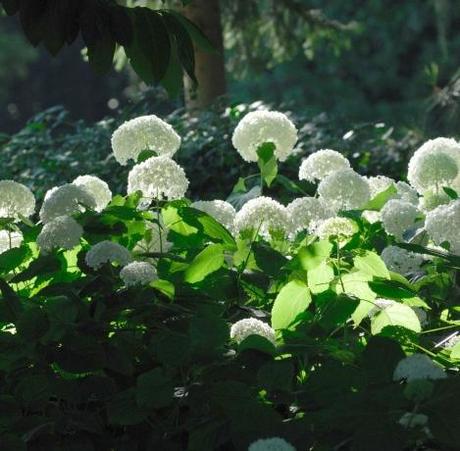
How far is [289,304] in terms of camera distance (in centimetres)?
202

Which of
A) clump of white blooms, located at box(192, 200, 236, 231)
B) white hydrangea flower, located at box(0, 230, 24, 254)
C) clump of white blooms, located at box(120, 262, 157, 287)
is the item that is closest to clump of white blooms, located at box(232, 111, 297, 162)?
clump of white blooms, located at box(192, 200, 236, 231)

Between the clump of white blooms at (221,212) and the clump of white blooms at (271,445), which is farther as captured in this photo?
the clump of white blooms at (221,212)

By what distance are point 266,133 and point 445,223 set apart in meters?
0.84

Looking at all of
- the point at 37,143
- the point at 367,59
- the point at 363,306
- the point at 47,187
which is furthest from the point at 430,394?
the point at 367,59

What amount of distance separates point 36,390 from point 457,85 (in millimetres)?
6704

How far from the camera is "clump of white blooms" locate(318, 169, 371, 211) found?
2639mm

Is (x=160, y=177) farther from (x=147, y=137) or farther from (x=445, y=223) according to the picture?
(x=445, y=223)

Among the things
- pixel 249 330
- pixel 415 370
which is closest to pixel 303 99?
pixel 249 330

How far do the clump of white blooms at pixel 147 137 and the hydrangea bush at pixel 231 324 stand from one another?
27 cm

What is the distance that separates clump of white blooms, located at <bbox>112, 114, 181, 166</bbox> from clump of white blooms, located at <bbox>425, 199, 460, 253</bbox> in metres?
0.84

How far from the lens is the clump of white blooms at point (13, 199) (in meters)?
2.66

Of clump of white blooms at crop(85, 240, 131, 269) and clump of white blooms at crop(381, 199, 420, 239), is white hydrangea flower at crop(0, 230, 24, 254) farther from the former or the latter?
clump of white blooms at crop(381, 199, 420, 239)

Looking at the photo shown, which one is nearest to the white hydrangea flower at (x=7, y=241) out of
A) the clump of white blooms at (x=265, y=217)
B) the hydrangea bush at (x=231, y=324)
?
the hydrangea bush at (x=231, y=324)

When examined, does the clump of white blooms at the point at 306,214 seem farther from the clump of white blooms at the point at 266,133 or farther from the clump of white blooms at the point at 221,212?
the clump of white blooms at the point at 266,133
